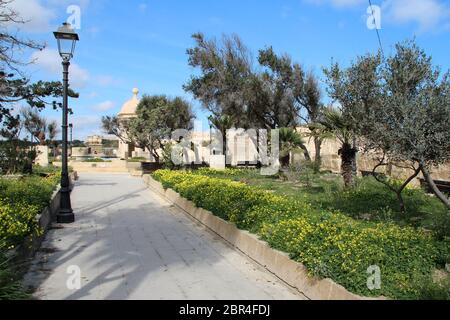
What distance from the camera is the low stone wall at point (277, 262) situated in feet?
15.5

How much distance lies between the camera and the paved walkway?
211 inches

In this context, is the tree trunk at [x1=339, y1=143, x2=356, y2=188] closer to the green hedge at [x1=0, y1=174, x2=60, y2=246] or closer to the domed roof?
the green hedge at [x1=0, y1=174, x2=60, y2=246]

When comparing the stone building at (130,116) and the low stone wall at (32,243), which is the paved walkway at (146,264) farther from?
the stone building at (130,116)

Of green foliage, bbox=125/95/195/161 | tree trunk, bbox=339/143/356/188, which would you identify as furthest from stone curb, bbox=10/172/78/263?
green foliage, bbox=125/95/195/161

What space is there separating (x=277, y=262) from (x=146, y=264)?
1.98 meters

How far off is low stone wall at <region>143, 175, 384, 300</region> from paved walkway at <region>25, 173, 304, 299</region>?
0.38ft

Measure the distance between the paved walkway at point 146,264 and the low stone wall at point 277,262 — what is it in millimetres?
116

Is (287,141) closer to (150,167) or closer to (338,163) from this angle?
(338,163)

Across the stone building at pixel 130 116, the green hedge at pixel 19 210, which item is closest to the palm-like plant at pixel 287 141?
the green hedge at pixel 19 210

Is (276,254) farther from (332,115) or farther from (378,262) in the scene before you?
(332,115)

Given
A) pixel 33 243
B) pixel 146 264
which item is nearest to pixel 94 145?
pixel 33 243

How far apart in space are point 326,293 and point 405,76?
330cm

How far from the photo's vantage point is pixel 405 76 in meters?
6.25
